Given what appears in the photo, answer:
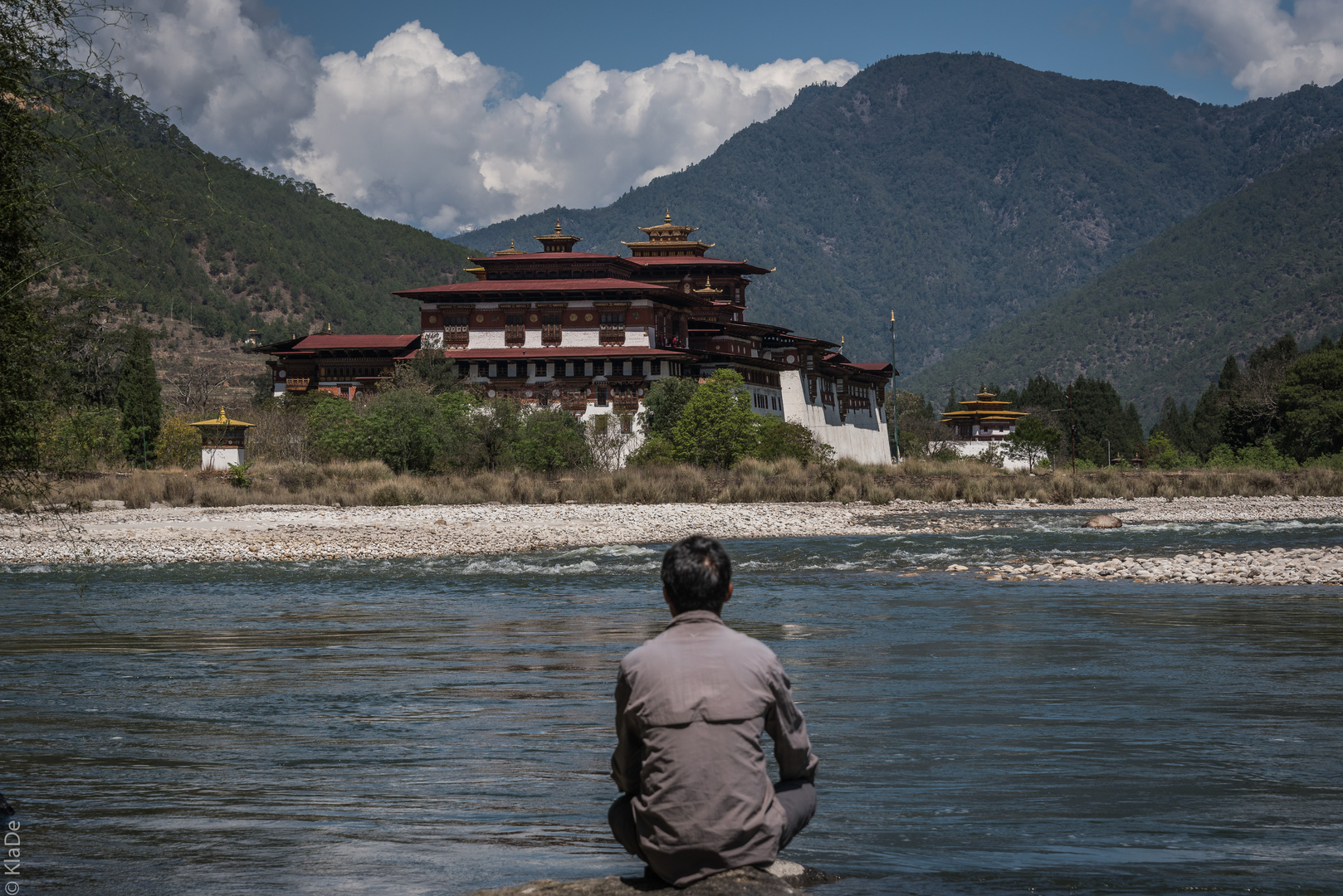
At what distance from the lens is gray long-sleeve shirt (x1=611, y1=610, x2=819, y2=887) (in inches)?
170

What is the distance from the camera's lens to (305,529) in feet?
109

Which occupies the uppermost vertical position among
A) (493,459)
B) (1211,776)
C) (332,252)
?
(332,252)

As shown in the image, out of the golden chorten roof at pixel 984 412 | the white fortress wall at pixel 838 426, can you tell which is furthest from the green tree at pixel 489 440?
the golden chorten roof at pixel 984 412

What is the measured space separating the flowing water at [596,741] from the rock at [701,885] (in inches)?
34.5

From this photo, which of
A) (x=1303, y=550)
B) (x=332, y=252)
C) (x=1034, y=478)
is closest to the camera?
(x=1303, y=550)

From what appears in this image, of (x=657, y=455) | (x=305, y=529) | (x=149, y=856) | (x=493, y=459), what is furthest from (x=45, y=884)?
(x=657, y=455)

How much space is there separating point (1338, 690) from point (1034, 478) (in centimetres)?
4567

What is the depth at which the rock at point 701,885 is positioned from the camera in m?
4.25

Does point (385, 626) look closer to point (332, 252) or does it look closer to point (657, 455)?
point (657, 455)

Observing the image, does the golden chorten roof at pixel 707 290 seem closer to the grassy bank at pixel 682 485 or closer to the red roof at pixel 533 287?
the red roof at pixel 533 287

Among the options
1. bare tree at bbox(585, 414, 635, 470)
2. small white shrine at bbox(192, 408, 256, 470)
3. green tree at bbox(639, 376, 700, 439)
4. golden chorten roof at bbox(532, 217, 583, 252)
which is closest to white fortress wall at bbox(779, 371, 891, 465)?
green tree at bbox(639, 376, 700, 439)

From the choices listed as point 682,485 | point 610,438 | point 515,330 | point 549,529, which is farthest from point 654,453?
point 549,529

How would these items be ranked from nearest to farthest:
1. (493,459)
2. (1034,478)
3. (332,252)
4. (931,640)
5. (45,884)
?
1. (45,884)
2. (931,640)
3. (493,459)
4. (1034,478)
5. (332,252)

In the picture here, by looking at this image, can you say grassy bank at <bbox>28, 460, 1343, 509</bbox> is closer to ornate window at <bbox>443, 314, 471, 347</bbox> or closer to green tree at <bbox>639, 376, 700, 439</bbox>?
green tree at <bbox>639, 376, 700, 439</bbox>
